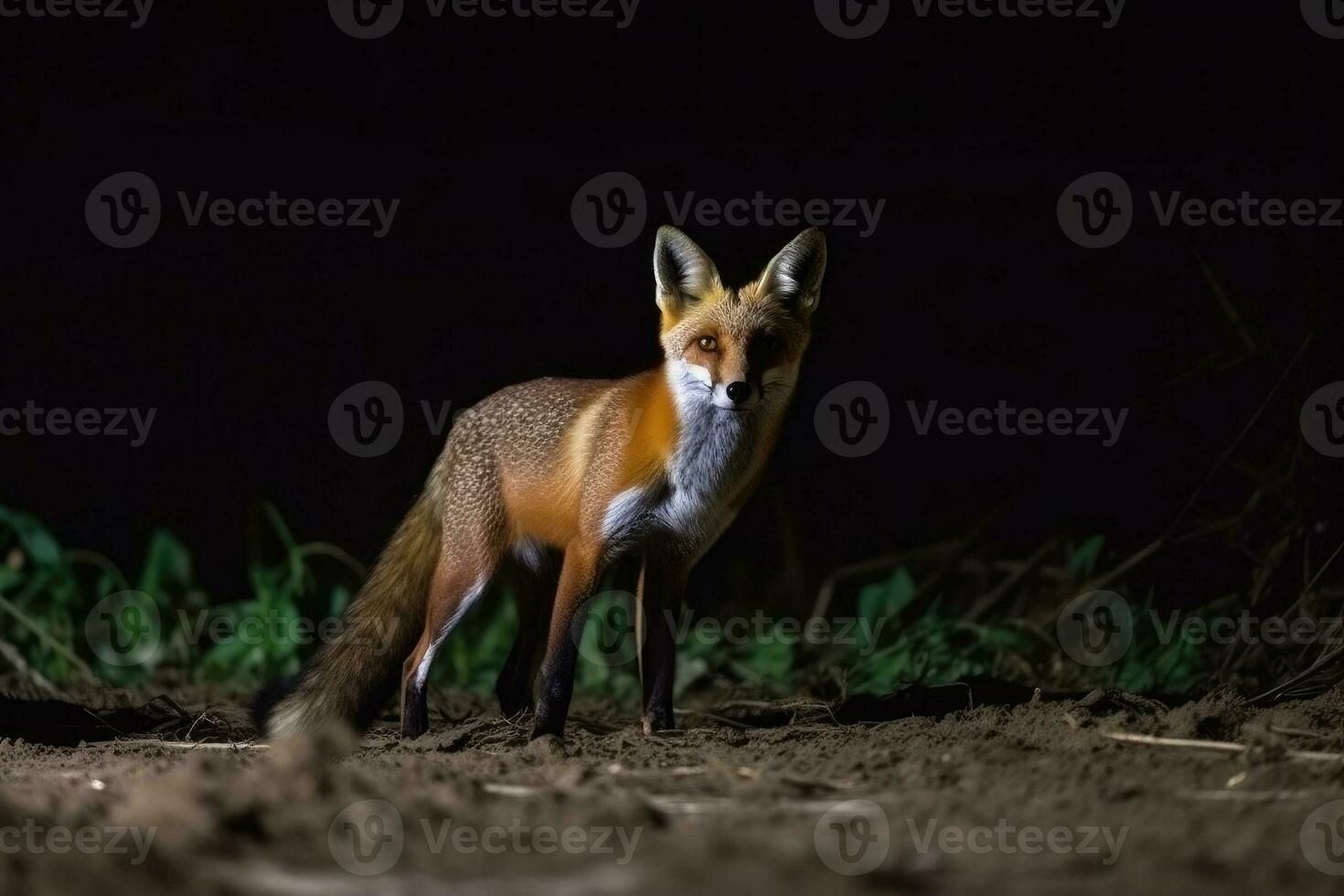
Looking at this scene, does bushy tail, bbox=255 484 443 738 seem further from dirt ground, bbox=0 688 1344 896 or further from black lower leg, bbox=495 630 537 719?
dirt ground, bbox=0 688 1344 896

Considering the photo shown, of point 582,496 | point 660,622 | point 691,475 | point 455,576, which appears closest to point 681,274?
Answer: point 691,475

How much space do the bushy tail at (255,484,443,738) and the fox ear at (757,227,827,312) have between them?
1584 mm

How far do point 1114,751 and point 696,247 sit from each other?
2174mm

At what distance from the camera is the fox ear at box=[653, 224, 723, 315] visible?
4645mm

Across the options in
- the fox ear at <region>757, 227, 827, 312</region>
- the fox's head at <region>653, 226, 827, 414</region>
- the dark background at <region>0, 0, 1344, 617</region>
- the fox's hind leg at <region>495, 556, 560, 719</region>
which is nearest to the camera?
the fox's head at <region>653, 226, 827, 414</region>

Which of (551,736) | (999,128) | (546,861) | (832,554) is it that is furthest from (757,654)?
(546,861)

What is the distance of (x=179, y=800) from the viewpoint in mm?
2402

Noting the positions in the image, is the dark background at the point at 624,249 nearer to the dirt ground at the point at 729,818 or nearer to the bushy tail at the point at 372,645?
the bushy tail at the point at 372,645

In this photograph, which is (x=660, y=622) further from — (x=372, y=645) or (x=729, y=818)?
(x=729, y=818)

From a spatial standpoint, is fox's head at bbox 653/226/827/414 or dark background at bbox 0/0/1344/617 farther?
dark background at bbox 0/0/1344/617

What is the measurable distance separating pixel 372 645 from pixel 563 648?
0.93 metres

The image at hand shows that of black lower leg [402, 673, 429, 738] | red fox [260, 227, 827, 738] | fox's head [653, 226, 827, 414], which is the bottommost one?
black lower leg [402, 673, 429, 738]

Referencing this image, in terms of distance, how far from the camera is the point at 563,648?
439 cm

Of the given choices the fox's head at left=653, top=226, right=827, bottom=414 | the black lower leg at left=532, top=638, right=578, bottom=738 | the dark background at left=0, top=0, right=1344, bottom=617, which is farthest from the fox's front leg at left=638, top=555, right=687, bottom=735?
the dark background at left=0, top=0, right=1344, bottom=617
